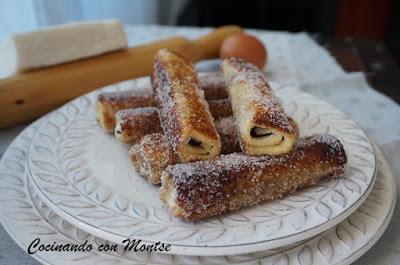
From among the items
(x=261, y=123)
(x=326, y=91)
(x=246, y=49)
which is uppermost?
(x=261, y=123)

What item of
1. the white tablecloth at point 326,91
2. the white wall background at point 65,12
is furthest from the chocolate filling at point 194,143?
the white wall background at point 65,12

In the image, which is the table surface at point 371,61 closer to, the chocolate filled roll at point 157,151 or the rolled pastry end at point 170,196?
the chocolate filled roll at point 157,151

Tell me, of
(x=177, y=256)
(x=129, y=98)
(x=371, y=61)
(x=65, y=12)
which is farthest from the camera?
(x=65, y=12)

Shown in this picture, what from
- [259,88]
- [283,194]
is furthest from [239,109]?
[283,194]

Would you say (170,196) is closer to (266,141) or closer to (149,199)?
(149,199)

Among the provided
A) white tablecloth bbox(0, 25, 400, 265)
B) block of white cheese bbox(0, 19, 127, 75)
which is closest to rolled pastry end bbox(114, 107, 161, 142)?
white tablecloth bbox(0, 25, 400, 265)

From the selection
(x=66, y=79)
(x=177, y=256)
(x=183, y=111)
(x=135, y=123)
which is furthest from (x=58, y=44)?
(x=177, y=256)
